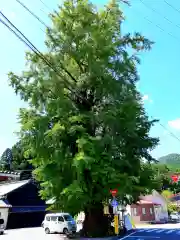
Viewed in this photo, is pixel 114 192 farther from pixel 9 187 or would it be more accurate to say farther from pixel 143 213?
pixel 143 213

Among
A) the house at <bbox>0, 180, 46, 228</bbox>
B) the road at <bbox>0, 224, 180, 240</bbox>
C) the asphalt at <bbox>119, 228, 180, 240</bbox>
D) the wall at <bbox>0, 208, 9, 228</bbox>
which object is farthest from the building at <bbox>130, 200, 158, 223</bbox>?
the asphalt at <bbox>119, 228, 180, 240</bbox>

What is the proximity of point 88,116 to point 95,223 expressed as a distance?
24.4ft

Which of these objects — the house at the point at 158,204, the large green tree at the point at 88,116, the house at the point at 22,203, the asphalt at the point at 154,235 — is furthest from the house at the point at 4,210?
the house at the point at 158,204

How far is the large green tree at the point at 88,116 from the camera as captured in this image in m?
18.5

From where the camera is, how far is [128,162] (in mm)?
19672

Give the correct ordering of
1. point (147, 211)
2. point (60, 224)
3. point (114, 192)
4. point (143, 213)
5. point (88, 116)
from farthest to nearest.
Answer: point (147, 211), point (143, 213), point (60, 224), point (88, 116), point (114, 192)

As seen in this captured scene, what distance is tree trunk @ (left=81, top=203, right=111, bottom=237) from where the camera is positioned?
778 inches

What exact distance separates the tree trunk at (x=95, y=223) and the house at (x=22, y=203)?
1672cm

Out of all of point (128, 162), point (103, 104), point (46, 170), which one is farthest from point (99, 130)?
point (46, 170)

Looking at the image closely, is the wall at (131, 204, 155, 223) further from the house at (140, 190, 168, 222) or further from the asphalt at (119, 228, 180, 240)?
the asphalt at (119, 228, 180, 240)

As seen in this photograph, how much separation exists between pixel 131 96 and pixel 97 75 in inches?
111

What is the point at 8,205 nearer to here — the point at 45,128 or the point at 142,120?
the point at 45,128

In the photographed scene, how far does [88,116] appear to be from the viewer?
1931 cm

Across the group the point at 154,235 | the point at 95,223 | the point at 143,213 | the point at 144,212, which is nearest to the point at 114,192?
the point at 95,223
